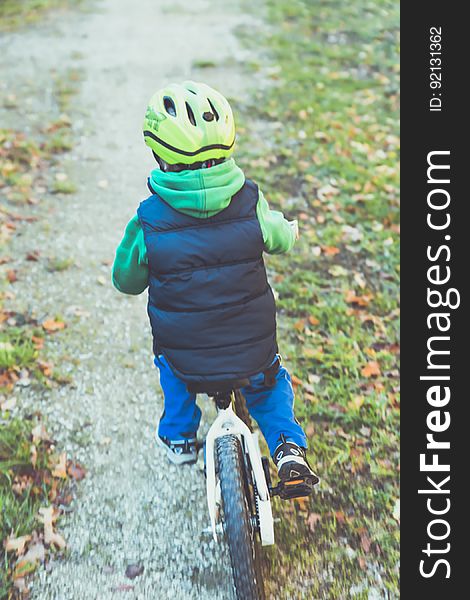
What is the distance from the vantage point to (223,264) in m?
2.67

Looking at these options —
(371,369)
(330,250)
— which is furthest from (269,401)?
(330,250)

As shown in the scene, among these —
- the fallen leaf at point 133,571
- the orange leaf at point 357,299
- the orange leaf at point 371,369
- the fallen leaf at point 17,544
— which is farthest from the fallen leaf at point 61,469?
the orange leaf at point 357,299

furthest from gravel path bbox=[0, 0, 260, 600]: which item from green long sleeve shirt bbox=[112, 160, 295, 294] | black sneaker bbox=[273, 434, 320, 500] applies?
green long sleeve shirt bbox=[112, 160, 295, 294]

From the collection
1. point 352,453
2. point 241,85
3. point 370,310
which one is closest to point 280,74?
point 241,85

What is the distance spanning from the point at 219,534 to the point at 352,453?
99 centimetres

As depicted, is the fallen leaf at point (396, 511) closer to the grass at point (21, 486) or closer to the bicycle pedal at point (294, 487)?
the bicycle pedal at point (294, 487)

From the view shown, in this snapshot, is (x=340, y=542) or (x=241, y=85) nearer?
(x=340, y=542)

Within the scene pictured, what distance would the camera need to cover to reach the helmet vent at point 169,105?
8.77ft

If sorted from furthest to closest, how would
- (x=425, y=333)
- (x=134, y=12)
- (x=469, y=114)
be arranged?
(x=134, y=12) → (x=469, y=114) → (x=425, y=333)

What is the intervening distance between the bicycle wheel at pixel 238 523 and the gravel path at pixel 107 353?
585 millimetres

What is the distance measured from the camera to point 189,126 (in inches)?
102

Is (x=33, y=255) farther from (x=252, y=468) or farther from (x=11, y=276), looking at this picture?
(x=252, y=468)

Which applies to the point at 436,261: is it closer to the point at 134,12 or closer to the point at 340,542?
the point at 340,542

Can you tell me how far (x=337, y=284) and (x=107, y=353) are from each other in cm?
194
